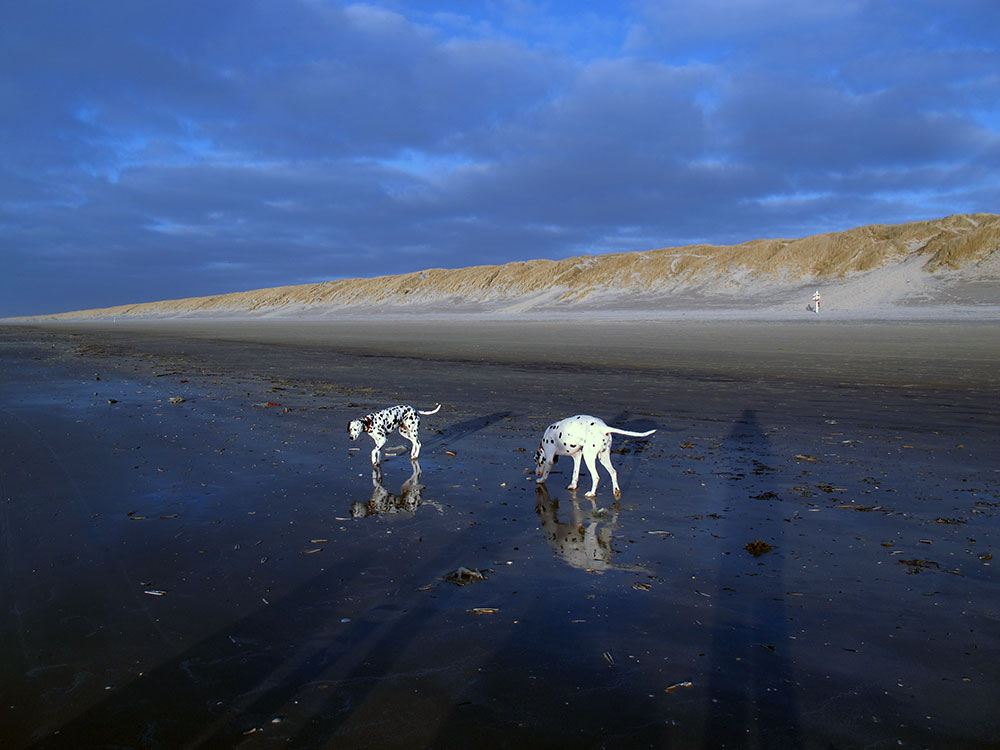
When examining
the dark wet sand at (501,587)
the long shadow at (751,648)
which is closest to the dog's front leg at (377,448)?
the dark wet sand at (501,587)

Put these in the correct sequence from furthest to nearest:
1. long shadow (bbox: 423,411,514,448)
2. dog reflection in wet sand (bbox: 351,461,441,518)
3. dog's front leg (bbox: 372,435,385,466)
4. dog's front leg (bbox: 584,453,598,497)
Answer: long shadow (bbox: 423,411,514,448) → dog's front leg (bbox: 372,435,385,466) → dog's front leg (bbox: 584,453,598,497) → dog reflection in wet sand (bbox: 351,461,441,518)

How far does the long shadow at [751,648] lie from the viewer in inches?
139

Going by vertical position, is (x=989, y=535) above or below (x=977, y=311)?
below

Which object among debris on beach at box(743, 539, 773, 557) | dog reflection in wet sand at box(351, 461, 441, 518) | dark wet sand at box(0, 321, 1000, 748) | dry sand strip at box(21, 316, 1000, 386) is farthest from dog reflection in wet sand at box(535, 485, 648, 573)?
dry sand strip at box(21, 316, 1000, 386)

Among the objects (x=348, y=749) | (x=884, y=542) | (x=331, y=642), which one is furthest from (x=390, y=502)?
(x=884, y=542)

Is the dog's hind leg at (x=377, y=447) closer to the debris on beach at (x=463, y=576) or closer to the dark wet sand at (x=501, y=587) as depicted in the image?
the dark wet sand at (x=501, y=587)

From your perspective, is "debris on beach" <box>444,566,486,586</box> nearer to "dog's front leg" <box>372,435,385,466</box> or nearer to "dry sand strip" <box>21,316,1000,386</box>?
"dog's front leg" <box>372,435,385,466</box>

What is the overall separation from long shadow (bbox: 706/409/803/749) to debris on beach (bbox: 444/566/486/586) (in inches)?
78.9

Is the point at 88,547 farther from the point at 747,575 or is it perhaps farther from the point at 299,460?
the point at 747,575

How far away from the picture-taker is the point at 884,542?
20.1 ft

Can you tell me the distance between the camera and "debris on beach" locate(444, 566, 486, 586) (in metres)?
5.46

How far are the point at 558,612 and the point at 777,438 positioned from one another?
7266mm

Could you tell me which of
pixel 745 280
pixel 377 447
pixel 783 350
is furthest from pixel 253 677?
pixel 745 280

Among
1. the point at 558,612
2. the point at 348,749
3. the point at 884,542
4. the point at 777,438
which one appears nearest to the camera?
the point at 348,749
